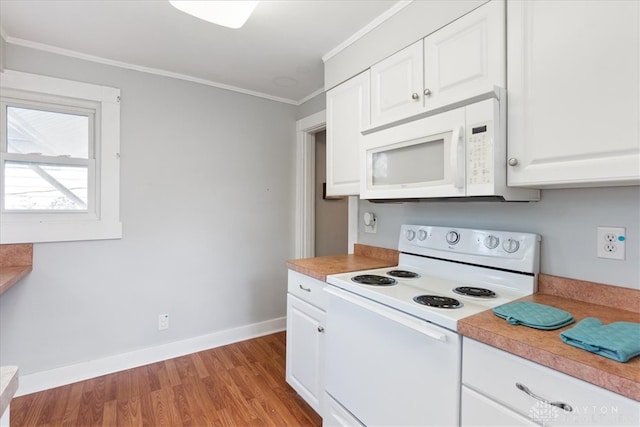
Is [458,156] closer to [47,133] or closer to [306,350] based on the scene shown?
[306,350]

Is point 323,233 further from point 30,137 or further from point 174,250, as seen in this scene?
Result: point 30,137

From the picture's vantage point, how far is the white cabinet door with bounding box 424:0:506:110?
1.20m

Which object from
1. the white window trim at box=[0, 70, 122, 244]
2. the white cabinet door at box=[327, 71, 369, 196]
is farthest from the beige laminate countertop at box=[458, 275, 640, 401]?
the white window trim at box=[0, 70, 122, 244]

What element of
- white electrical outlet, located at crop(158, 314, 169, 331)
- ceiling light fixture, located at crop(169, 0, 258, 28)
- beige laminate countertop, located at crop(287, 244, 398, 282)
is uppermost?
ceiling light fixture, located at crop(169, 0, 258, 28)

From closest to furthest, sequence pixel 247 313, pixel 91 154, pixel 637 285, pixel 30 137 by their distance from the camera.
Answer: pixel 637 285 < pixel 30 137 < pixel 91 154 < pixel 247 313

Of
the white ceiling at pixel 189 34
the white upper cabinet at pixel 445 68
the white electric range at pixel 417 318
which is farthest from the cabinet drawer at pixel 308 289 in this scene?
the white ceiling at pixel 189 34

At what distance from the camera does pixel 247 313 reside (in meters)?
2.87

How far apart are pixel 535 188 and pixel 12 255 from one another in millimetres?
3015

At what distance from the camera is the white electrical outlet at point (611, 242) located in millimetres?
1103

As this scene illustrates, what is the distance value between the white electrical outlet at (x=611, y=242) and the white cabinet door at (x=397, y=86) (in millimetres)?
871

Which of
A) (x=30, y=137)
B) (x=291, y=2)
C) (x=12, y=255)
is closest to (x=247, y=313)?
(x=12, y=255)

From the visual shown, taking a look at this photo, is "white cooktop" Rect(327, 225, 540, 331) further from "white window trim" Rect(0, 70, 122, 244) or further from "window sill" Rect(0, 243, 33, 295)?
"window sill" Rect(0, 243, 33, 295)

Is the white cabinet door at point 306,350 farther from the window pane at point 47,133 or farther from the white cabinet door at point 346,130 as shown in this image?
the window pane at point 47,133

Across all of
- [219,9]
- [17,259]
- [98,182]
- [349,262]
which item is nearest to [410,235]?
[349,262]
